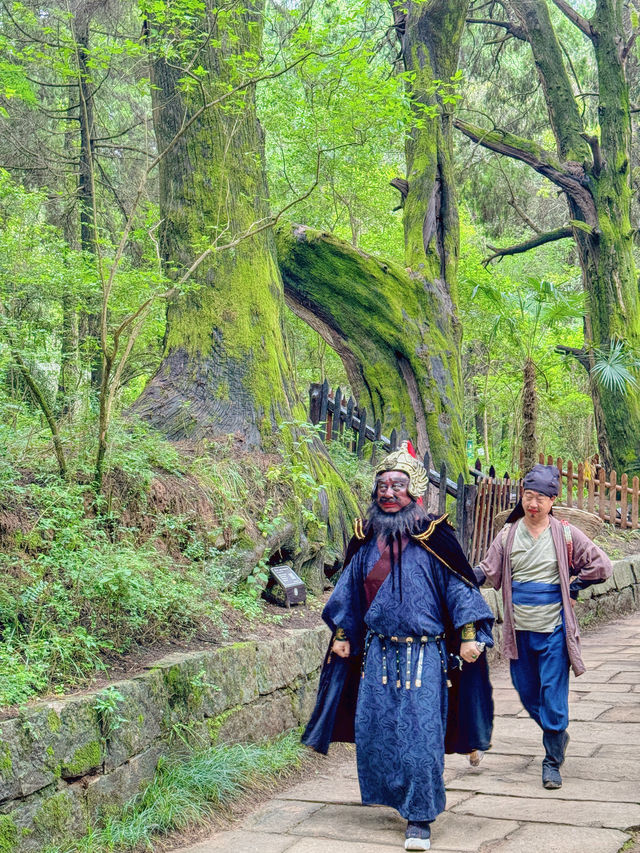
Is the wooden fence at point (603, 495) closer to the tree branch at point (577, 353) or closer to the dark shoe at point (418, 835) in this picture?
the tree branch at point (577, 353)

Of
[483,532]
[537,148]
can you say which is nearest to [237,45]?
[483,532]

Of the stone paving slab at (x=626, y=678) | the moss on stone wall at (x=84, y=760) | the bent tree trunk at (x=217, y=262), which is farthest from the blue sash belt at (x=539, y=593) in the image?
the stone paving slab at (x=626, y=678)

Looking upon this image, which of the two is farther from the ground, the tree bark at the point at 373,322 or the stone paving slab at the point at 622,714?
the tree bark at the point at 373,322

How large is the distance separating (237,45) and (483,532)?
208 inches

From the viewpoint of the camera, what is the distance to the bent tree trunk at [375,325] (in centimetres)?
1216

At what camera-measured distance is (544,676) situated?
524 cm

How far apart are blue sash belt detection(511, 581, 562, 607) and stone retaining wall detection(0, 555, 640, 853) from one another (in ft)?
4.94

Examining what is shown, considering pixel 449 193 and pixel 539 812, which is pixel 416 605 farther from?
pixel 449 193

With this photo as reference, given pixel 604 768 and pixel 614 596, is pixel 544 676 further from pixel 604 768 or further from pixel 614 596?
pixel 614 596

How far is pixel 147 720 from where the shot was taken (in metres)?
4.45

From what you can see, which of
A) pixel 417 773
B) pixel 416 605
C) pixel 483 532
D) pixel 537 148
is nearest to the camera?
pixel 417 773

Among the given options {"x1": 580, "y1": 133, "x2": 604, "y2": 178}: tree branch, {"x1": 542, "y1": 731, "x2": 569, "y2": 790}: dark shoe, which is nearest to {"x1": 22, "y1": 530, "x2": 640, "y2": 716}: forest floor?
{"x1": 542, "y1": 731, "x2": 569, "y2": 790}: dark shoe

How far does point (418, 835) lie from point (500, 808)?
66 centimetres

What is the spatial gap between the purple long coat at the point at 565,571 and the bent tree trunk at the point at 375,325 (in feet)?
21.4
